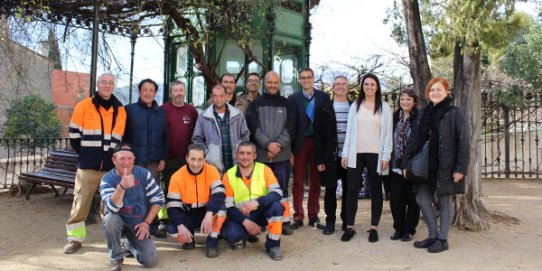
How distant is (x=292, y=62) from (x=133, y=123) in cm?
451

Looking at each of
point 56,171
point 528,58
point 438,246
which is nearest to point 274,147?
point 438,246

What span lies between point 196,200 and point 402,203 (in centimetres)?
209

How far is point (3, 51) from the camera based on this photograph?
23.1 ft

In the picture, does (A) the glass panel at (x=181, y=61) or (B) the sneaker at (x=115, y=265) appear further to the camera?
(A) the glass panel at (x=181, y=61)

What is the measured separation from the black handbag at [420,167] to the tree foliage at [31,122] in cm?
1502

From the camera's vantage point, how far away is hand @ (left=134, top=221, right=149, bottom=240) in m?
3.96

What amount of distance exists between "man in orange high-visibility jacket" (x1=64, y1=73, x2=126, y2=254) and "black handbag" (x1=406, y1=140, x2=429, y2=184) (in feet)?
9.53

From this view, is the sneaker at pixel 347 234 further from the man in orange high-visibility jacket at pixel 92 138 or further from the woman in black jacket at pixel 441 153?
the man in orange high-visibility jacket at pixel 92 138

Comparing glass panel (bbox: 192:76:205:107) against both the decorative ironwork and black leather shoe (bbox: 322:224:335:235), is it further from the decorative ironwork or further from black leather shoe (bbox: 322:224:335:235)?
the decorative ironwork

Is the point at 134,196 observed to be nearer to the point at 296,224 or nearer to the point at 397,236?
the point at 296,224

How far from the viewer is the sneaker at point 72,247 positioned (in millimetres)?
4406

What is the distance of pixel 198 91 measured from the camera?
8.48 metres

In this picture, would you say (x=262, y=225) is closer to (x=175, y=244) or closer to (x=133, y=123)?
(x=175, y=244)

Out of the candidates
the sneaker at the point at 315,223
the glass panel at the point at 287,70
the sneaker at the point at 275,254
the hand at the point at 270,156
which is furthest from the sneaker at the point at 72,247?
the glass panel at the point at 287,70
